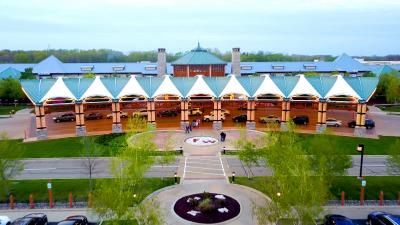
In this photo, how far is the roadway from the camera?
32875mm

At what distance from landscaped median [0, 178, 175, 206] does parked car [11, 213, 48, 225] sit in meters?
3.54

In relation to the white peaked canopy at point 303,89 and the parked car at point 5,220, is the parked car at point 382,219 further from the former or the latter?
the white peaked canopy at point 303,89

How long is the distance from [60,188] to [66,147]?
45.9 ft

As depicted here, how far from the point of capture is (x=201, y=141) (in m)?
44.2

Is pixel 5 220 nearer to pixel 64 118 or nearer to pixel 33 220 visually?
pixel 33 220

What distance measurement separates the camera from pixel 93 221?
78.8 feet

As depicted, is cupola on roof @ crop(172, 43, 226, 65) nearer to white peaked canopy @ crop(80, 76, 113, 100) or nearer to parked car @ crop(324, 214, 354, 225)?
white peaked canopy @ crop(80, 76, 113, 100)

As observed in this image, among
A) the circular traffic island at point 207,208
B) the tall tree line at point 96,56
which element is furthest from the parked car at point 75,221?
the tall tree line at point 96,56

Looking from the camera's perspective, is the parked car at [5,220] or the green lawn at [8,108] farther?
the green lawn at [8,108]

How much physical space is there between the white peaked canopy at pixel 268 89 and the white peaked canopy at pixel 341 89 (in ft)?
21.7

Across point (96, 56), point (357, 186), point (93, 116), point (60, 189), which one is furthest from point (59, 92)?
point (96, 56)

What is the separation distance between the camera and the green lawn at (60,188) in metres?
27.6

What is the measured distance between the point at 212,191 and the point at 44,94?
29717mm

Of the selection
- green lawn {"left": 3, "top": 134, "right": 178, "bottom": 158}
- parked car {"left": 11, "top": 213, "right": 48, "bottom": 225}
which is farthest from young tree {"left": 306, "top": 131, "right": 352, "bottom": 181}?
parked car {"left": 11, "top": 213, "right": 48, "bottom": 225}
